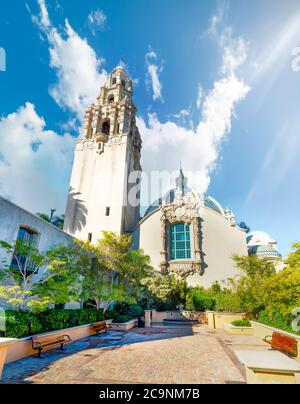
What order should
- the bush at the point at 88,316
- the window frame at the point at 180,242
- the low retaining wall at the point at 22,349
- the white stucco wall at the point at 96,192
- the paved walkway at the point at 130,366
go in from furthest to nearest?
the window frame at the point at 180,242, the white stucco wall at the point at 96,192, the bush at the point at 88,316, the low retaining wall at the point at 22,349, the paved walkway at the point at 130,366

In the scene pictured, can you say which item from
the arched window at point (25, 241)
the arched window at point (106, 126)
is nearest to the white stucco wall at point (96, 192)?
the arched window at point (106, 126)

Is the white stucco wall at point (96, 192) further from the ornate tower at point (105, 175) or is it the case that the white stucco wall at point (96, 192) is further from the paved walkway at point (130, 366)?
the paved walkway at point (130, 366)

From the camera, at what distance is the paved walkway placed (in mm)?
6414

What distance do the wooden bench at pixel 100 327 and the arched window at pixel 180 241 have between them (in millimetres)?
14002

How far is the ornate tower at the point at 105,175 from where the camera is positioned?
28.0m

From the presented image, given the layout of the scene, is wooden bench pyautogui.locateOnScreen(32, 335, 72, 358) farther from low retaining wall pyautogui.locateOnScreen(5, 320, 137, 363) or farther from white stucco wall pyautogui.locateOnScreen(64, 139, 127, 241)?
white stucco wall pyautogui.locateOnScreen(64, 139, 127, 241)

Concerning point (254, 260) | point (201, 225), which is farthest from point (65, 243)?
point (201, 225)

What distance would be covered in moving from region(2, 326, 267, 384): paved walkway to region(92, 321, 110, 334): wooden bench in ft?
10.3

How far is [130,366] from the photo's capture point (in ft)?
25.2

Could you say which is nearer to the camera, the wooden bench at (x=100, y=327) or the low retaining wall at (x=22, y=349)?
the low retaining wall at (x=22, y=349)

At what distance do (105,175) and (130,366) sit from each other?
24547mm

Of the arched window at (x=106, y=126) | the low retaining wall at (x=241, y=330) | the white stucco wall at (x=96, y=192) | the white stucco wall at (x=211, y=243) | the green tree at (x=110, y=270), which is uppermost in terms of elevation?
the arched window at (x=106, y=126)

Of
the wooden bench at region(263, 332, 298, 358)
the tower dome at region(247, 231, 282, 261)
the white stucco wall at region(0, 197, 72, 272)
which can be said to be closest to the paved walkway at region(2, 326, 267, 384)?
the wooden bench at region(263, 332, 298, 358)

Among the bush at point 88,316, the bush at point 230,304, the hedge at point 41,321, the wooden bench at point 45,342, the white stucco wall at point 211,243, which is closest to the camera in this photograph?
the hedge at point 41,321
